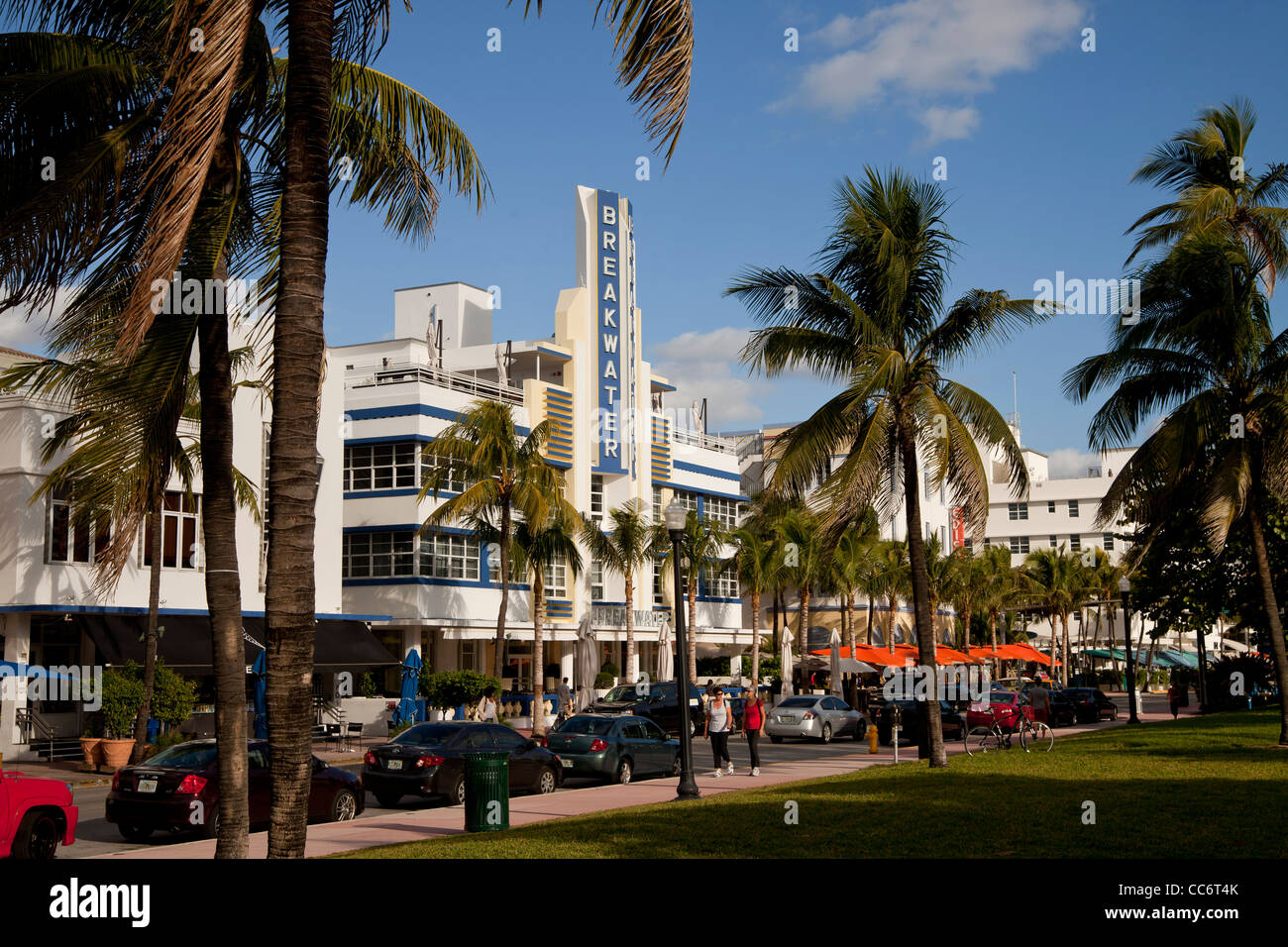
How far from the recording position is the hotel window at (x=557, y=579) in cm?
4934

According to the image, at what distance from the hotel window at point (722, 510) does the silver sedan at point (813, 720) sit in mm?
24215

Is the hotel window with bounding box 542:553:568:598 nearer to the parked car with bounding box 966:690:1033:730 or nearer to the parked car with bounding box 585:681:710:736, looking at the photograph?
the parked car with bounding box 585:681:710:736

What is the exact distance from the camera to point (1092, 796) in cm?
1611

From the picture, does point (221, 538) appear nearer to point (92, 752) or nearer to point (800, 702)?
point (92, 752)

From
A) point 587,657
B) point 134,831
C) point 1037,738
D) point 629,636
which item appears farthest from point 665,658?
point 134,831

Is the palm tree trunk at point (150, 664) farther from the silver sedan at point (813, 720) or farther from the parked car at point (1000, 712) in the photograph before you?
the parked car at point (1000, 712)

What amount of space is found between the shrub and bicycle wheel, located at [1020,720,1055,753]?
1962cm

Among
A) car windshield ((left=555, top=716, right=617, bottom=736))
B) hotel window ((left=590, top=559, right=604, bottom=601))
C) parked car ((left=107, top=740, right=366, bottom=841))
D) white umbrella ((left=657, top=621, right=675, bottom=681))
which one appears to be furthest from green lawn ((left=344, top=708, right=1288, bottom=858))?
hotel window ((left=590, top=559, right=604, bottom=601))

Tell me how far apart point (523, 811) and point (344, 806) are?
267 centimetres

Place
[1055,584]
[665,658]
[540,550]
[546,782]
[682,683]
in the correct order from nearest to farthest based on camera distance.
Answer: [682,683]
[546,782]
[540,550]
[665,658]
[1055,584]

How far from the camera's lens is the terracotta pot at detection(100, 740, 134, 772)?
2652 centimetres

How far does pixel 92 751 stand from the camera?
26812 mm

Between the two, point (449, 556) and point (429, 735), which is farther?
point (449, 556)

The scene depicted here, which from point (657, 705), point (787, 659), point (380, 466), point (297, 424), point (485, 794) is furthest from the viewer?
point (787, 659)
